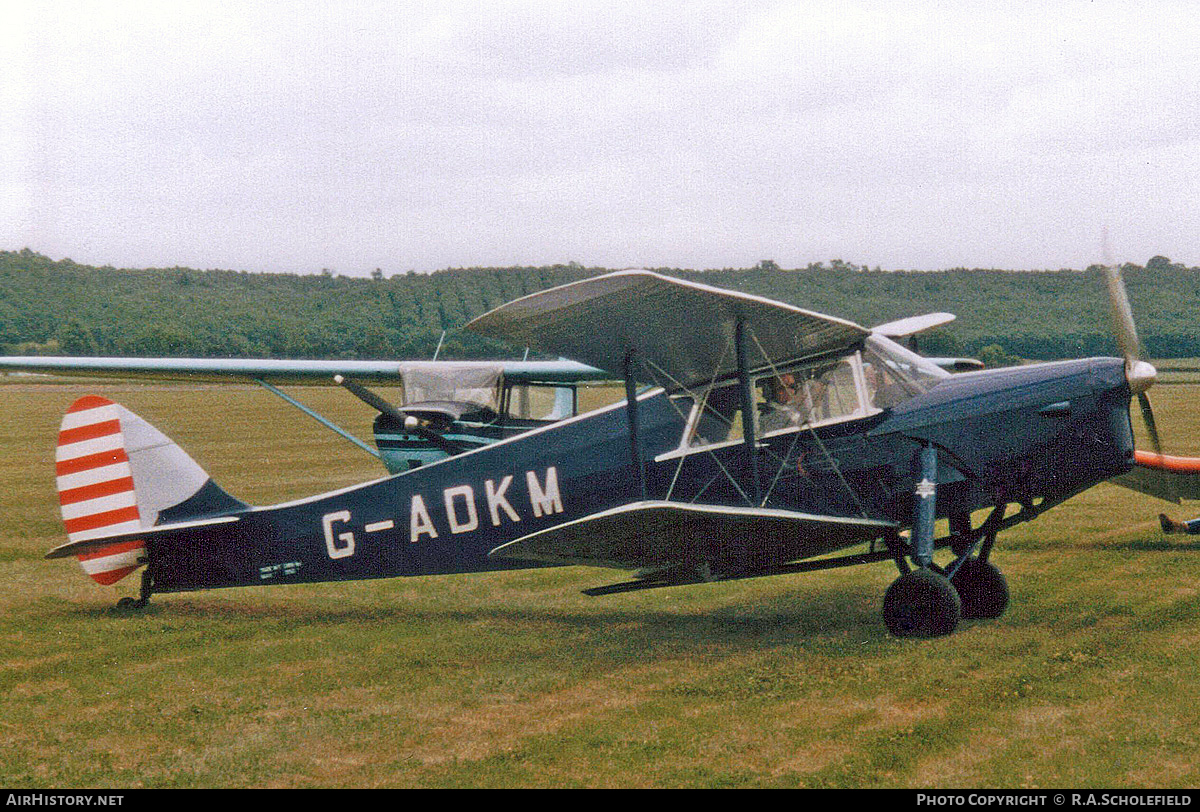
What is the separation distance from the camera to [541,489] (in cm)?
761

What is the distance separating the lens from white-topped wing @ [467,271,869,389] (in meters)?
5.78

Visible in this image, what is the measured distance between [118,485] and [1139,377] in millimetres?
7186

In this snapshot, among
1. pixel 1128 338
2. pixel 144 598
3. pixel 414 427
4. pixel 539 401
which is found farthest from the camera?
pixel 539 401

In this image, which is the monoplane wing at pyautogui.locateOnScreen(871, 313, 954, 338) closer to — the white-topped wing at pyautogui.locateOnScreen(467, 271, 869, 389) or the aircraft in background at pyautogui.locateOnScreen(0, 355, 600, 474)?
the white-topped wing at pyautogui.locateOnScreen(467, 271, 869, 389)

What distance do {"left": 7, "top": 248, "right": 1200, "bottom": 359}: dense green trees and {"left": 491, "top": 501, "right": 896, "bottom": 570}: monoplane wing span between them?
20629mm

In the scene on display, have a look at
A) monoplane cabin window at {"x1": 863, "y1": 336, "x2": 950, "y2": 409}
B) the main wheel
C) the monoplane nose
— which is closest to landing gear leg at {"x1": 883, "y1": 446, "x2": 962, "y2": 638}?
the main wheel

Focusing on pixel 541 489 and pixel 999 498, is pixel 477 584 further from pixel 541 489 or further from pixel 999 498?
pixel 999 498

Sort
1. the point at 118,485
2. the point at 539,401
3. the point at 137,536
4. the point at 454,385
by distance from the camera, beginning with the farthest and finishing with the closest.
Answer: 1. the point at 539,401
2. the point at 454,385
3. the point at 118,485
4. the point at 137,536

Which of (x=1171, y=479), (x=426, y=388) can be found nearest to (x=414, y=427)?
(x=426, y=388)

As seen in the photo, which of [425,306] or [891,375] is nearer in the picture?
[891,375]

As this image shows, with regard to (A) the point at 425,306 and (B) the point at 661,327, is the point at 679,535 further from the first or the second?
(A) the point at 425,306

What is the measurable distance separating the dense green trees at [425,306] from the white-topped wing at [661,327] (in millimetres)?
20436

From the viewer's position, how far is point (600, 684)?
639 centimetres
